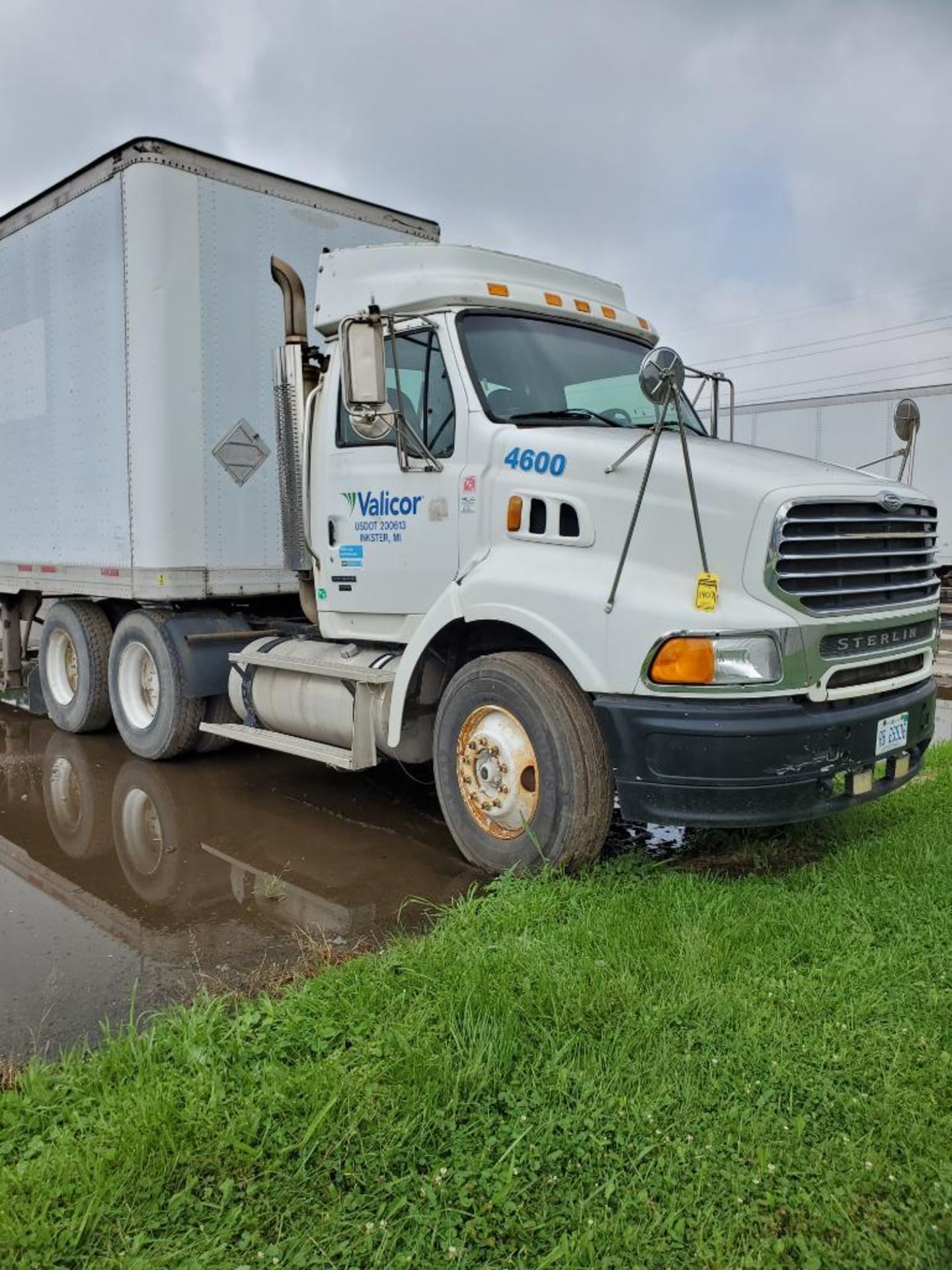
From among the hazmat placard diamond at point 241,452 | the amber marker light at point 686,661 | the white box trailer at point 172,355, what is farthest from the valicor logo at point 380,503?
the amber marker light at point 686,661

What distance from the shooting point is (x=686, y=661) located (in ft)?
13.6

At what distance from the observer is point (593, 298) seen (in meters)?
6.01

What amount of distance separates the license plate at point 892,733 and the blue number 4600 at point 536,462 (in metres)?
1.82

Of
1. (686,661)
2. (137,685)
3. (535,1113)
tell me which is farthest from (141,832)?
(535,1113)

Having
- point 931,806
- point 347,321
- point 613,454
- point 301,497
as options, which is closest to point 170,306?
point 301,497

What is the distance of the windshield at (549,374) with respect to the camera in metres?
5.20

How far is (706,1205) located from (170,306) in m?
6.14

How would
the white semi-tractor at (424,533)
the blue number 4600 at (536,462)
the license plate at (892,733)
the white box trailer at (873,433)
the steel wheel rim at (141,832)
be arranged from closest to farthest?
1. the white semi-tractor at (424,533)
2. the license plate at (892,733)
3. the blue number 4600 at (536,462)
4. the steel wheel rim at (141,832)
5. the white box trailer at (873,433)

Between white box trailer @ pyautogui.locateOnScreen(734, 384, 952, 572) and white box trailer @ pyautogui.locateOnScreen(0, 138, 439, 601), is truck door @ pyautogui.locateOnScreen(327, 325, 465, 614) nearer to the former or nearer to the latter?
white box trailer @ pyautogui.locateOnScreen(0, 138, 439, 601)

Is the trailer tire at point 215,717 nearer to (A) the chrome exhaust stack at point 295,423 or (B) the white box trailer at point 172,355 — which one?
(B) the white box trailer at point 172,355

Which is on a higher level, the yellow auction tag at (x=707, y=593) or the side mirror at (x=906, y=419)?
the side mirror at (x=906, y=419)

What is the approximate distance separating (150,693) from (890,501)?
5476 mm

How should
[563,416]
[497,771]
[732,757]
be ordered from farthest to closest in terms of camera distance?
[563,416]
[497,771]
[732,757]

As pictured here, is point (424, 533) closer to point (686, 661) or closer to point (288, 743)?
point (288, 743)
